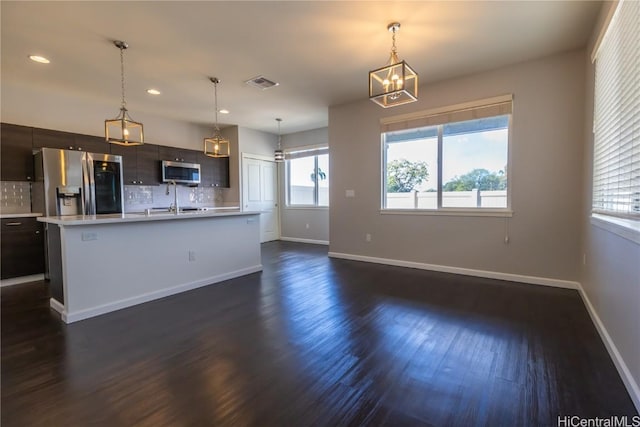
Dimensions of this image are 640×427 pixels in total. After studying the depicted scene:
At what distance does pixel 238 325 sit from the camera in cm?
265

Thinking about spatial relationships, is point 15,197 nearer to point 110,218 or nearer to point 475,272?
point 110,218

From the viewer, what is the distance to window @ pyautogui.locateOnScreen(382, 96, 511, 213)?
4.00m

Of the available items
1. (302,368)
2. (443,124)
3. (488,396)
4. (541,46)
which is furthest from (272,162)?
(488,396)

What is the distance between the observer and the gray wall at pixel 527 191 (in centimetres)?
349

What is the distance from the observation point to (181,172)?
235 inches

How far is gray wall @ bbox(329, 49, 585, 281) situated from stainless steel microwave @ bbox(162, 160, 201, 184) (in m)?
3.80

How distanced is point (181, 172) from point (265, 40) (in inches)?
147

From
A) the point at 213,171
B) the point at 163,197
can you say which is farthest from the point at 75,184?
the point at 213,171

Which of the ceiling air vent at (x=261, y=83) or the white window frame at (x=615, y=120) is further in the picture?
the ceiling air vent at (x=261, y=83)

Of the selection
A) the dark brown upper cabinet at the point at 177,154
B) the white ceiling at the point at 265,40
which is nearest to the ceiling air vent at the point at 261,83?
the white ceiling at the point at 265,40

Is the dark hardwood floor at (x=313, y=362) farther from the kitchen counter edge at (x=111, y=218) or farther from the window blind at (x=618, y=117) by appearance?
the window blind at (x=618, y=117)

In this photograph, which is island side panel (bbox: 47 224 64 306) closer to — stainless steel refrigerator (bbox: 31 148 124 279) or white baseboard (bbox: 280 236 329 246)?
stainless steel refrigerator (bbox: 31 148 124 279)

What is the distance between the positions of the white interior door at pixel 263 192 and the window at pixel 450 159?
3.44 metres
